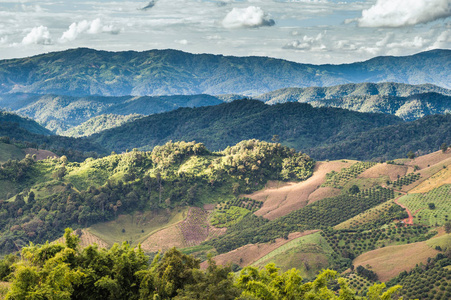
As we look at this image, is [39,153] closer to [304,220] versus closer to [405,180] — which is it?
[304,220]

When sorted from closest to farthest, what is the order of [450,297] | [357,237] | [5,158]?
[450,297] → [357,237] → [5,158]

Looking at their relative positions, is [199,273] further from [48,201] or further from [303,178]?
[303,178]

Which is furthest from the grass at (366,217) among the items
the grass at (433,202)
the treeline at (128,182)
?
the treeline at (128,182)

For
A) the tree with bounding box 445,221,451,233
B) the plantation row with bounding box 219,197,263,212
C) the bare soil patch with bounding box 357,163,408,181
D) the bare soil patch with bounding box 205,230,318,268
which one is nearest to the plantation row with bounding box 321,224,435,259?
the tree with bounding box 445,221,451,233

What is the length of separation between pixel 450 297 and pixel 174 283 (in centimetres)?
4294

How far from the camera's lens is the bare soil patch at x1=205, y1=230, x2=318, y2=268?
242 ft

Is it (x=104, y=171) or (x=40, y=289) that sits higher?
(x=40, y=289)

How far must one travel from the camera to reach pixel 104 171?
109 m

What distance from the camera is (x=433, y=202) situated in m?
85.8

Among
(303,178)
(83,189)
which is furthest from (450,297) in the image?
(83,189)

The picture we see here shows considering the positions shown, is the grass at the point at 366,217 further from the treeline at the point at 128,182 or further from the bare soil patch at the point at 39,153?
the bare soil patch at the point at 39,153

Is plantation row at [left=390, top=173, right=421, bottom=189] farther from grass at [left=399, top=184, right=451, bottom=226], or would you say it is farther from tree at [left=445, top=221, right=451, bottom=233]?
tree at [left=445, top=221, right=451, bottom=233]

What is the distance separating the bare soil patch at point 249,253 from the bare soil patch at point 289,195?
48.8 feet

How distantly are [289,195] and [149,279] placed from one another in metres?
76.1
